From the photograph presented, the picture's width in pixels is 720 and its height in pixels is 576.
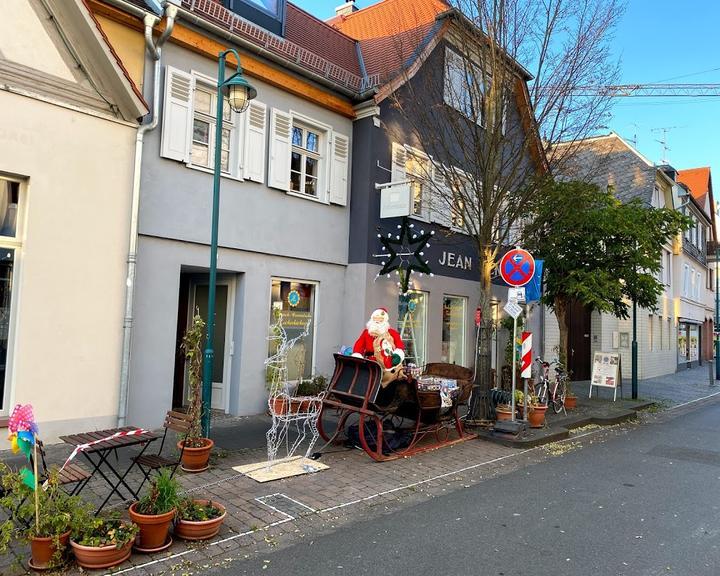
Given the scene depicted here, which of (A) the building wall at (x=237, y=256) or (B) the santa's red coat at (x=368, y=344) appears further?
(A) the building wall at (x=237, y=256)

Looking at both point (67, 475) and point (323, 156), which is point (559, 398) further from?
point (67, 475)

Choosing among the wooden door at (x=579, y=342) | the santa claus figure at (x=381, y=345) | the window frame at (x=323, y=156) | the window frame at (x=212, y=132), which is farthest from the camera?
the wooden door at (x=579, y=342)

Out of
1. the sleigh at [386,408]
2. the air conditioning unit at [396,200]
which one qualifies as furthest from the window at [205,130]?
the sleigh at [386,408]

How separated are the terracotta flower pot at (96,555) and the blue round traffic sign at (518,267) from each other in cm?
681

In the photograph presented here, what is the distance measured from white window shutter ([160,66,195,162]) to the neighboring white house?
2.23 ft

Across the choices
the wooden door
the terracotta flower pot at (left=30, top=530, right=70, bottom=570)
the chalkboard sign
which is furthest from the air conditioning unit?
the wooden door

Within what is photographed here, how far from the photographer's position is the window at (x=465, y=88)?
995 cm

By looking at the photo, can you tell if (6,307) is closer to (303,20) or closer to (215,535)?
(215,535)

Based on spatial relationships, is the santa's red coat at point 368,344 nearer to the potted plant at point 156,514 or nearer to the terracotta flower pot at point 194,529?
the terracotta flower pot at point 194,529

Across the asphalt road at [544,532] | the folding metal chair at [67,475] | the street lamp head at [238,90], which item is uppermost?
the street lamp head at [238,90]

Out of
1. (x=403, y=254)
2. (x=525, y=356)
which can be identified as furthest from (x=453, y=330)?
(x=525, y=356)

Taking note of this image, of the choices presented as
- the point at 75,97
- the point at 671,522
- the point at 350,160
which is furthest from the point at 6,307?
the point at 671,522

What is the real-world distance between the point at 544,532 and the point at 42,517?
4.07 meters

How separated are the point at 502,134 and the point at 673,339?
2280 centimetres
